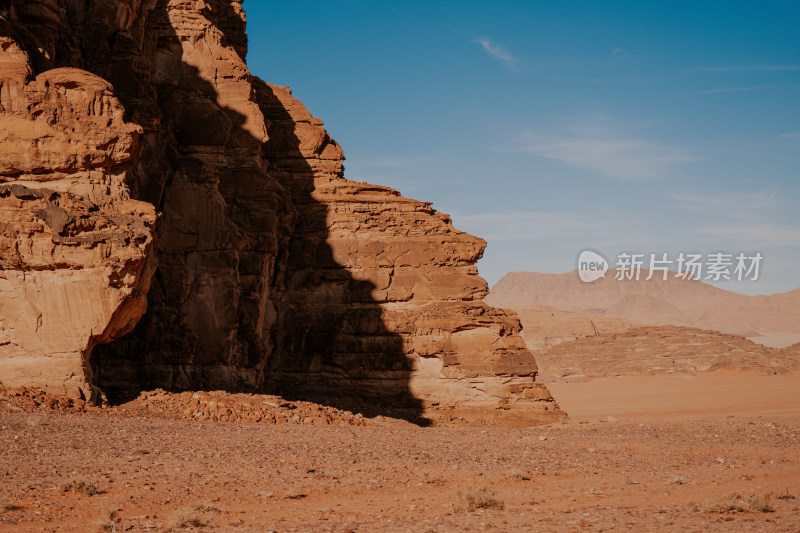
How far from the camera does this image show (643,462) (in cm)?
1831

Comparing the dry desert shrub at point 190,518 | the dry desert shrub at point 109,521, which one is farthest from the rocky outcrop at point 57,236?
the dry desert shrub at point 190,518

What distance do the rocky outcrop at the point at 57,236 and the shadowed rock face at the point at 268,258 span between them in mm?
2676

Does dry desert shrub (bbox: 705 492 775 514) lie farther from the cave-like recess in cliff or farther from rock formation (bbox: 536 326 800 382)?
rock formation (bbox: 536 326 800 382)

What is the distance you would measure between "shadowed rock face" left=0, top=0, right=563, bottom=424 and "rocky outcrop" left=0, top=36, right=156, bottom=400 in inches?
105

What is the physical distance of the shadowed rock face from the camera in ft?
83.3

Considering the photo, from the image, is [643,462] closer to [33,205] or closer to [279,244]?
[33,205]

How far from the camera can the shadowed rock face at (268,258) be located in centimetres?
2539

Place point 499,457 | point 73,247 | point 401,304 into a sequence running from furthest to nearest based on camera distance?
point 401,304, point 73,247, point 499,457

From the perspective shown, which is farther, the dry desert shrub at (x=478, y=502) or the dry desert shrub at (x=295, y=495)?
the dry desert shrub at (x=295, y=495)

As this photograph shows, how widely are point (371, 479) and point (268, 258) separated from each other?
1571 cm

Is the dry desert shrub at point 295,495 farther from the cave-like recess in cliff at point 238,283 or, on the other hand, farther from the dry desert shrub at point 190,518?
the cave-like recess in cliff at point 238,283

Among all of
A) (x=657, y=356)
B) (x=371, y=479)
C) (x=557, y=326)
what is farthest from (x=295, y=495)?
(x=557, y=326)

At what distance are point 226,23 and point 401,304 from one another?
12.7 meters

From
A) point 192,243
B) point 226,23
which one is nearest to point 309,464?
point 192,243
